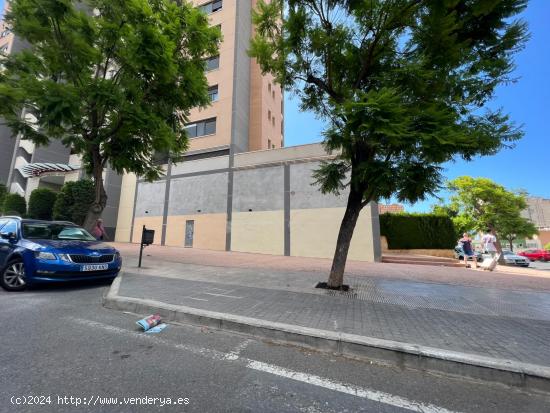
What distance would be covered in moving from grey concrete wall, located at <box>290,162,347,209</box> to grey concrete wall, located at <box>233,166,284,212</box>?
865mm

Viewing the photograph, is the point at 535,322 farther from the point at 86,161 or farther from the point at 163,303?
the point at 86,161

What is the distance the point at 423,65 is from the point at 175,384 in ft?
22.6

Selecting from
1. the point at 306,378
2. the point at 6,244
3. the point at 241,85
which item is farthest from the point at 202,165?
the point at 306,378

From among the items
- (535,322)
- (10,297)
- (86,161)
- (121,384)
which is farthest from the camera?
(86,161)

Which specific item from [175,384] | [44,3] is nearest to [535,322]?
[175,384]

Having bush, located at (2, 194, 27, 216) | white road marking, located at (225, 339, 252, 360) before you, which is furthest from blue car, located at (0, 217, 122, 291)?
bush, located at (2, 194, 27, 216)

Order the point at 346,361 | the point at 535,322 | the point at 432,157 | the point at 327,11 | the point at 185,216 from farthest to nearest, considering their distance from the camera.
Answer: the point at 185,216
the point at 327,11
the point at 432,157
the point at 535,322
the point at 346,361

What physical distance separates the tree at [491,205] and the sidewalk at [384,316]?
25168 mm

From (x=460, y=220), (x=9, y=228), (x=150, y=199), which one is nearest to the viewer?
(x=9, y=228)

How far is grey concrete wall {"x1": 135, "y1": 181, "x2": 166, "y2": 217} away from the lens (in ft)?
75.1

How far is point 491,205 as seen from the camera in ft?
90.2

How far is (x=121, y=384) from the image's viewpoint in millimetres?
2393

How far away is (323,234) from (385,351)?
1362 centimetres

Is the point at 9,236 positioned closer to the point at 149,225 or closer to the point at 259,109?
the point at 149,225
